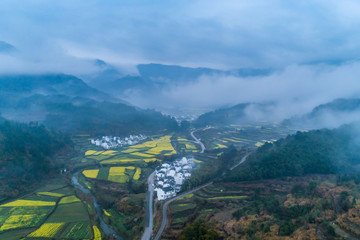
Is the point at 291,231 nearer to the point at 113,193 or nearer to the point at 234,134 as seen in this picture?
the point at 113,193

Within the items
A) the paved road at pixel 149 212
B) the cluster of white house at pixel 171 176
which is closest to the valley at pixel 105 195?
the paved road at pixel 149 212

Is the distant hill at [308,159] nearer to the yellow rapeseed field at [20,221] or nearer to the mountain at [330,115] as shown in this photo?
the yellow rapeseed field at [20,221]

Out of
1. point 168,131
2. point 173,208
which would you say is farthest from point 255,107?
point 173,208

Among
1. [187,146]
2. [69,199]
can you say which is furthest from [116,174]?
[187,146]

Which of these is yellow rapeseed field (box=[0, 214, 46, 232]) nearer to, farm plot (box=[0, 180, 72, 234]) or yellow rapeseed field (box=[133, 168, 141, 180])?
farm plot (box=[0, 180, 72, 234])

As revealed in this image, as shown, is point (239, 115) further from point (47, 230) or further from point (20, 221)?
point (20, 221)

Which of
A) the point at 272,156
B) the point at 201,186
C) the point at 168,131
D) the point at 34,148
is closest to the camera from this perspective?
the point at 201,186
